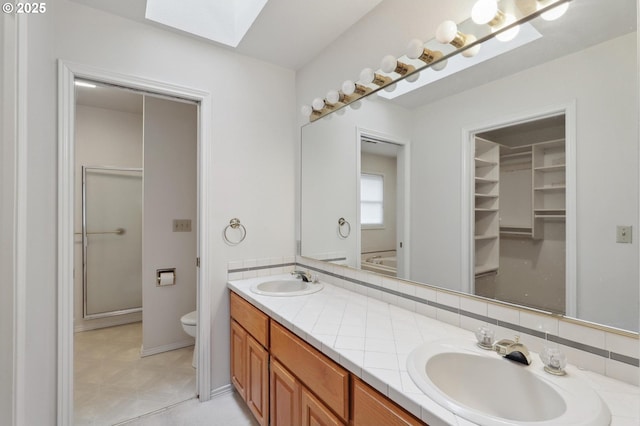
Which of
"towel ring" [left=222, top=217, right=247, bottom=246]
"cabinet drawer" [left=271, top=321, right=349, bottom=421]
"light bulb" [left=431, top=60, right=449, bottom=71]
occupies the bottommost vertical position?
"cabinet drawer" [left=271, top=321, right=349, bottom=421]

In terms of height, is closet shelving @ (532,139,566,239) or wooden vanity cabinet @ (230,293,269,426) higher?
closet shelving @ (532,139,566,239)

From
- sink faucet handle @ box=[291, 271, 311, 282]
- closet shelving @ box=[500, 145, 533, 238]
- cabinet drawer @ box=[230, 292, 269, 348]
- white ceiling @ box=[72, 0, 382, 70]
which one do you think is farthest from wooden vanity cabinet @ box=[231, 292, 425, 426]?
white ceiling @ box=[72, 0, 382, 70]

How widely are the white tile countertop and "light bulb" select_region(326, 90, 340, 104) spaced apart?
46.7 inches

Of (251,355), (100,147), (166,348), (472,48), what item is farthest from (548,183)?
(100,147)

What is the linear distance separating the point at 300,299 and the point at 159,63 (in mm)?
1653

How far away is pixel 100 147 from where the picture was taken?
324 cm

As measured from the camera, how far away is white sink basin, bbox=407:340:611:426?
71 centimetres

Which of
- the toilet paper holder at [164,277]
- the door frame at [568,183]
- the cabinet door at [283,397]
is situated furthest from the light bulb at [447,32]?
the toilet paper holder at [164,277]

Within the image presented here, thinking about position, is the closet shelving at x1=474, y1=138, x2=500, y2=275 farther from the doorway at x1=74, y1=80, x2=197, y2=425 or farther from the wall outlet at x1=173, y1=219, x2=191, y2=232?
the wall outlet at x1=173, y1=219, x2=191, y2=232

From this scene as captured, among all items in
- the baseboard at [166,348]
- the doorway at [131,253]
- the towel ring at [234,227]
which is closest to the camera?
the towel ring at [234,227]

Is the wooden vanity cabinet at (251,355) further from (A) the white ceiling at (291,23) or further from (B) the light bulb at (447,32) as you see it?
(A) the white ceiling at (291,23)

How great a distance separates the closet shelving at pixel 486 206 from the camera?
1.18m

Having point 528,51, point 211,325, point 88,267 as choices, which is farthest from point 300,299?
point 88,267

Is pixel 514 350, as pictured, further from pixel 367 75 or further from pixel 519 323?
pixel 367 75
